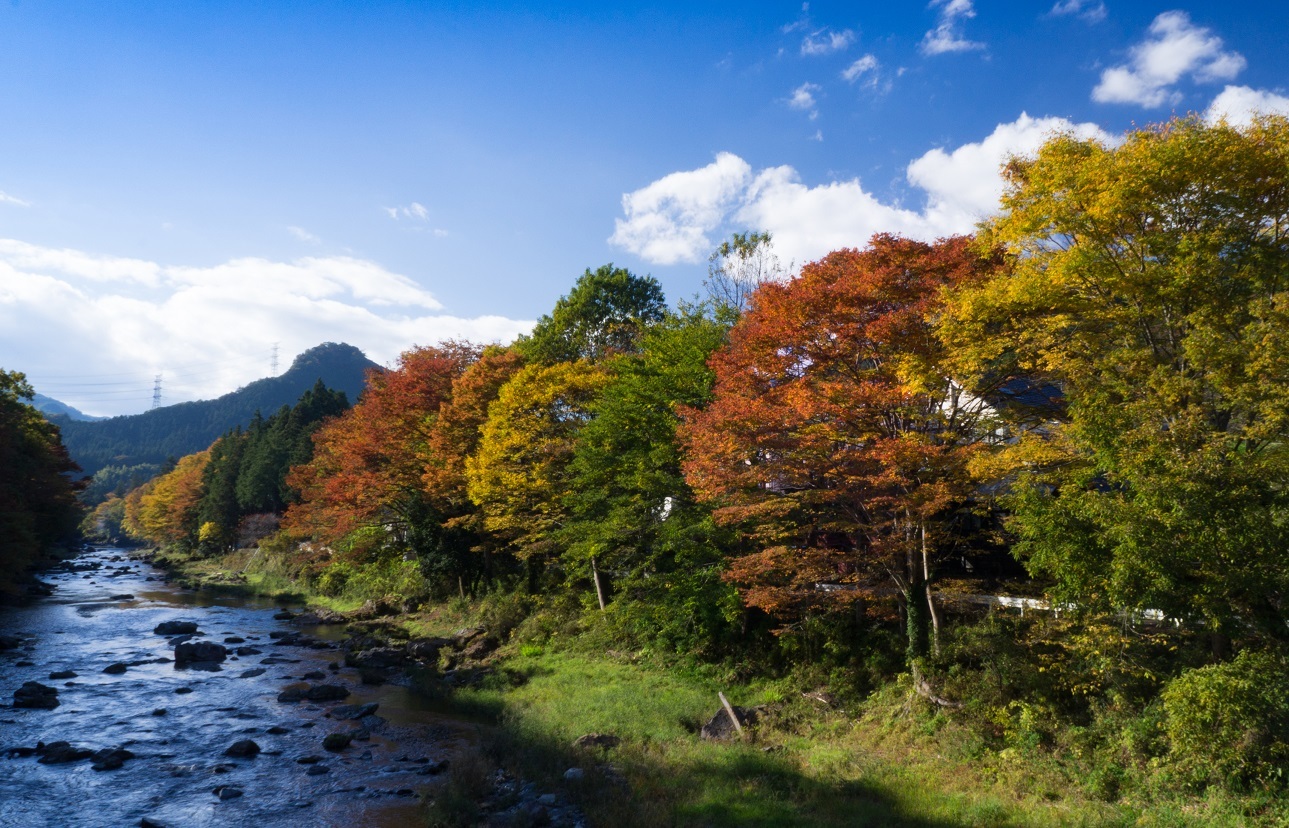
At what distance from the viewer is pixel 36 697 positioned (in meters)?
23.7

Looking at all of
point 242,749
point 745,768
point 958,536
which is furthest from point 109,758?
point 958,536

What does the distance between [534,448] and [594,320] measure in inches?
684

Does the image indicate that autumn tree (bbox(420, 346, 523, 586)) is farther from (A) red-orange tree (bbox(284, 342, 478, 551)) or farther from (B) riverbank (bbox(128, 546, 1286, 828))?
(B) riverbank (bbox(128, 546, 1286, 828))

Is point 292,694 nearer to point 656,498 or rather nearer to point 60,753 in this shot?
point 60,753

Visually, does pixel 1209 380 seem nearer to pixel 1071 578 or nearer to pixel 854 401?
pixel 1071 578

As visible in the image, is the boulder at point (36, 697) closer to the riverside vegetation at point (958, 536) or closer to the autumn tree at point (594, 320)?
the riverside vegetation at point (958, 536)

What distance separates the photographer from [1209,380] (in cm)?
1201

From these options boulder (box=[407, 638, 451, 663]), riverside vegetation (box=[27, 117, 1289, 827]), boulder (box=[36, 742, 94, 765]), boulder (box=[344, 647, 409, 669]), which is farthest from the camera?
boulder (box=[407, 638, 451, 663])

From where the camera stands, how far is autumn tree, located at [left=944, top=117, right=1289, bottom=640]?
1115cm

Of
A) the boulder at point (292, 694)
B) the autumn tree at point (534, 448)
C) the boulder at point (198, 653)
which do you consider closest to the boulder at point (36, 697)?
the boulder at point (198, 653)

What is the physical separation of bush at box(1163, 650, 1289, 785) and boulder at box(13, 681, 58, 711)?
31292 mm

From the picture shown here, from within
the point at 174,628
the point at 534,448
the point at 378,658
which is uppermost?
the point at 534,448

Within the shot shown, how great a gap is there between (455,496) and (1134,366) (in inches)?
1257

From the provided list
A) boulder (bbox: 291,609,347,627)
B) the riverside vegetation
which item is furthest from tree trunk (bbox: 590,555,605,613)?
boulder (bbox: 291,609,347,627)
